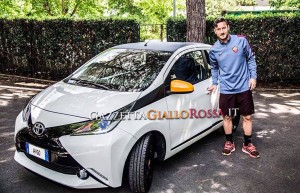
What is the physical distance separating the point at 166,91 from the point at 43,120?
1.45 metres

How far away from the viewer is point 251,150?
486 cm

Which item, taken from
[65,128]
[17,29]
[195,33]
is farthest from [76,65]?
[65,128]

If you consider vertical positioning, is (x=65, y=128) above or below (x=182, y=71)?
below

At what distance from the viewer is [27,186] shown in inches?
Answer: 152

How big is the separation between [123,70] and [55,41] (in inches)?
261

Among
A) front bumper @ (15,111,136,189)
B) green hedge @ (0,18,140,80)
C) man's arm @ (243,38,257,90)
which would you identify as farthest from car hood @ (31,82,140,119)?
green hedge @ (0,18,140,80)

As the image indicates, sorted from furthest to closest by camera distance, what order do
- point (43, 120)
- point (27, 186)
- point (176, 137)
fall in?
point (176, 137), point (27, 186), point (43, 120)

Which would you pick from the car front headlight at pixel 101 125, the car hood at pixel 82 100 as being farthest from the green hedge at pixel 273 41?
the car front headlight at pixel 101 125

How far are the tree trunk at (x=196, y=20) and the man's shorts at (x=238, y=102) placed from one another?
458cm

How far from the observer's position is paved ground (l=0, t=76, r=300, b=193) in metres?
3.89

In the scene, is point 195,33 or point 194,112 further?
point 195,33

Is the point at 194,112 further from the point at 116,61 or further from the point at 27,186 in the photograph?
the point at 27,186

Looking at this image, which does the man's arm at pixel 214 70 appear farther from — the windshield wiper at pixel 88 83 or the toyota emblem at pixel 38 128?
the toyota emblem at pixel 38 128

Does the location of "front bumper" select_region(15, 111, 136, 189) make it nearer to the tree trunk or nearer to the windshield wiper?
the windshield wiper
